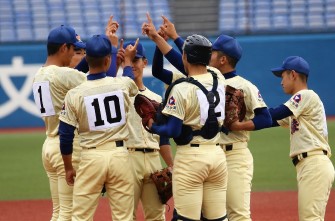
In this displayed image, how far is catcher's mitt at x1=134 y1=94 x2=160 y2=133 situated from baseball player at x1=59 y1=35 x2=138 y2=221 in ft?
0.52

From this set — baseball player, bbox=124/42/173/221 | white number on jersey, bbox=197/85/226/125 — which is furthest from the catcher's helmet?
baseball player, bbox=124/42/173/221

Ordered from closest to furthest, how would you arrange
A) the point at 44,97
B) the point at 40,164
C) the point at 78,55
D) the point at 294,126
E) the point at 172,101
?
1. the point at 172,101
2. the point at 44,97
3. the point at 294,126
4. the point at 78,55
5. the point at 40,164

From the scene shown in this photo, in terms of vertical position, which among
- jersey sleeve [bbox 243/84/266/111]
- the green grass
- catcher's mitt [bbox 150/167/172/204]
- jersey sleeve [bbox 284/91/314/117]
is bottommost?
the green grass

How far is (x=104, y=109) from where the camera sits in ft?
18.5

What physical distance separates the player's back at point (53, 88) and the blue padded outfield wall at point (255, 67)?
10.2 m

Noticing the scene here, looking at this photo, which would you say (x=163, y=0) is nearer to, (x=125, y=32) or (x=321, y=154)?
(x=125, y=32)

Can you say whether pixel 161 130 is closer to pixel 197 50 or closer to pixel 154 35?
pixel 197 50

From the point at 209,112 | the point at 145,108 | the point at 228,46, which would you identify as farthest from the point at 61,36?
the point at 209,112

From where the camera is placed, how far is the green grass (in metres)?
10.2

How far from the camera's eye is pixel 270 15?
18.8 metres

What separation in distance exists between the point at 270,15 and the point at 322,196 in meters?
13.1

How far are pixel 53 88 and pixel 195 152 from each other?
140cm

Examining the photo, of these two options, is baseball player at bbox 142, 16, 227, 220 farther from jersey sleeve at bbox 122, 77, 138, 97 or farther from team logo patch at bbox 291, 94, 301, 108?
team logo patch at bbox 291, 94, 301, 108

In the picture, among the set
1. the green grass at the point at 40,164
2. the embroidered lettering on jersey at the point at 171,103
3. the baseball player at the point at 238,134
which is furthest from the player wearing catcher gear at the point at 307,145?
the green grass at the point at 40,164
